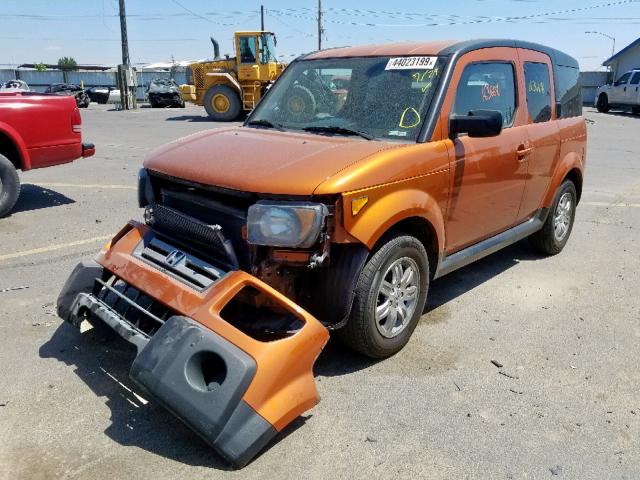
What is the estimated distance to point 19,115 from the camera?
6.87 meters

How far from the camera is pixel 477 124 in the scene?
3.60m

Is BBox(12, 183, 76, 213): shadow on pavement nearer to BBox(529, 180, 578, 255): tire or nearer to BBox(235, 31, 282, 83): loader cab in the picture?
BBox(529, 180, 578, 255): tire

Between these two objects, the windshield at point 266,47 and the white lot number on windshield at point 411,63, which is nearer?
the white lot number on windshield at point 411,63

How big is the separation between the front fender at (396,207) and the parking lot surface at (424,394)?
0.85m

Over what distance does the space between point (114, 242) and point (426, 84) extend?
2300mm

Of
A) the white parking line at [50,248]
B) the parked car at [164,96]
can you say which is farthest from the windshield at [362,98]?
the parked car at [164,96]

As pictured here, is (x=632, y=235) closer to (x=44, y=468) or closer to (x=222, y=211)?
(x=222, y=211)

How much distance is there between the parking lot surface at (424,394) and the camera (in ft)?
8.68

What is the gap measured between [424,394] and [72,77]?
159 feet

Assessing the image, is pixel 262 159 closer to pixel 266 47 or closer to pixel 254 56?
pixel 254 56

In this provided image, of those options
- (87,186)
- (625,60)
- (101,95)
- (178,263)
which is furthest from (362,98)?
(625,60)

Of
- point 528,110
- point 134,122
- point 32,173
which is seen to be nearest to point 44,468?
point 528,110

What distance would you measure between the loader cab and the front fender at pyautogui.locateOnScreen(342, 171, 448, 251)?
57.8 ft

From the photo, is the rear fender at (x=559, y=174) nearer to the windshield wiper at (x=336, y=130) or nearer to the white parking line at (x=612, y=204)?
the windshield wiper at (x=336, y=130)
